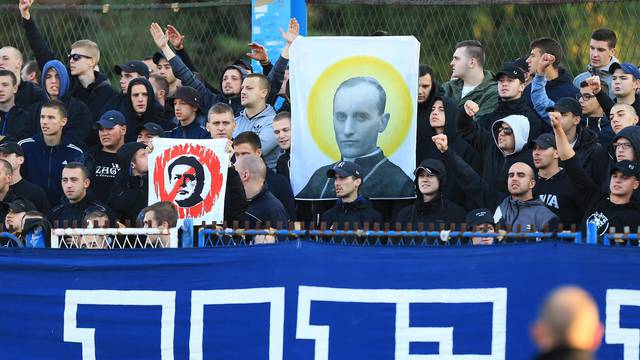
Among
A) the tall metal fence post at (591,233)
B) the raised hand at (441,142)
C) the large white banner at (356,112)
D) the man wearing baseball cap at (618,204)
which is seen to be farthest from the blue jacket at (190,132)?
the tall metal fence post at (591,233)

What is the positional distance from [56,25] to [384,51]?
272 inches

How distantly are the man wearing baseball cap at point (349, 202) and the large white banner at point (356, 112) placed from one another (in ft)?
1.58

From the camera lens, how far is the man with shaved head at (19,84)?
1388 cm

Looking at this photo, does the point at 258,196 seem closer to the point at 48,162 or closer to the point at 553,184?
the point at 553,184

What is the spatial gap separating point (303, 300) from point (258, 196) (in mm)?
1895

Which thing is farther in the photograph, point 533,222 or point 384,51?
point 384,51

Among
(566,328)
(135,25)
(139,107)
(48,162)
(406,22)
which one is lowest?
(566,328)

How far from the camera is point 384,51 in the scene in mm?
11211

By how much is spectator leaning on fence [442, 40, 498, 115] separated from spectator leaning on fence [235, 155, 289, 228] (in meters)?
2.34

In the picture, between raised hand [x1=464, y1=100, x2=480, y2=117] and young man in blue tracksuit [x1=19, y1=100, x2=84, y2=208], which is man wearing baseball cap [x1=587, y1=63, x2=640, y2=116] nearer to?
raised hand [x1=464, y1=100, x2=480, y2=117]

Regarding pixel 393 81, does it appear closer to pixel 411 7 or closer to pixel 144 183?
pixel 144 183

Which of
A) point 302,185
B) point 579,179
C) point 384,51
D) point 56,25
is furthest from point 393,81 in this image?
point 56,25

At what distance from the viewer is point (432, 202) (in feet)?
33.7

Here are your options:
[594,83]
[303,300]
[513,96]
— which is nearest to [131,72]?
[513,96]
